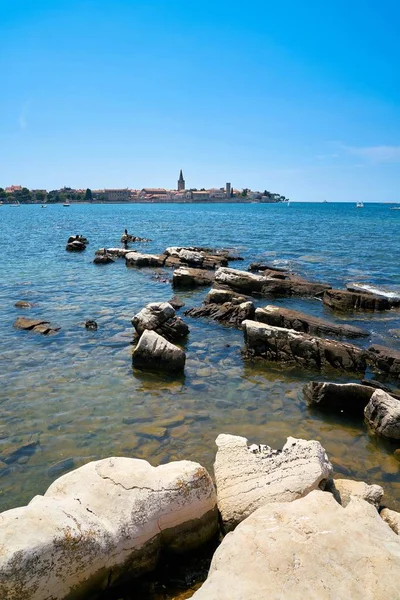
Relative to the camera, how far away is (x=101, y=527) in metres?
4.76

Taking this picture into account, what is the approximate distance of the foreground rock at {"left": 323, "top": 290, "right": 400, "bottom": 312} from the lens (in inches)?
742

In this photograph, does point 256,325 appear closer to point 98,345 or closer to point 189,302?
point 98,345

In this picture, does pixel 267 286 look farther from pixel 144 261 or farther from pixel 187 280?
pixel 144 261

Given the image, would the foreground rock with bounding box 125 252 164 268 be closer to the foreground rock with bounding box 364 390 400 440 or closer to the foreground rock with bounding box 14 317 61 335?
the foreground rock with bounding box 14 317 61 335

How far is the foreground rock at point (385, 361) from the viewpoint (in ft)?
38.3

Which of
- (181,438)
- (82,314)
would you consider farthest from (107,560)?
(82,314)

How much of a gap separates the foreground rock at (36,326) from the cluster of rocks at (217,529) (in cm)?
957

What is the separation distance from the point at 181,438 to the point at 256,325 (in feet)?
18.5

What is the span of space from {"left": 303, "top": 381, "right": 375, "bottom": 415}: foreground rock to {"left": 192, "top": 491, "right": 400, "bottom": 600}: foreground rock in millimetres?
4709

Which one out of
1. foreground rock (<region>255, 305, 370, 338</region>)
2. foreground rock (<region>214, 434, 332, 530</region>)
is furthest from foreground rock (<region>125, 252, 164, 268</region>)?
foreground rock (<region>214, 434, 332, 530</region>)

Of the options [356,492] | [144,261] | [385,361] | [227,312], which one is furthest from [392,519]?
[144,261]

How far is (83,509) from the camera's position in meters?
4.93

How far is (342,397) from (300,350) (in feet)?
9.58

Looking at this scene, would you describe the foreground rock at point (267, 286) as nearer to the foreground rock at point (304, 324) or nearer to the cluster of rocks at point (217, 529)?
the foreground rock at point (304, 324)
